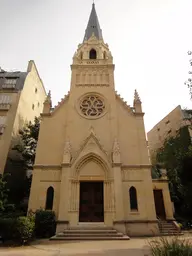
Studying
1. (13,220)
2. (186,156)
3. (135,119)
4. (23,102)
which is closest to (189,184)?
(186,156)

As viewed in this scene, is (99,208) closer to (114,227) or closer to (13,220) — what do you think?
(114,227)

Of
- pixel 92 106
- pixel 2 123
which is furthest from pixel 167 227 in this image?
pixel 2 123

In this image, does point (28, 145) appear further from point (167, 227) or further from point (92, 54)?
point (167, 227)

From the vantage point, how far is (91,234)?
569 inches

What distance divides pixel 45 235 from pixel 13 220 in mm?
4387

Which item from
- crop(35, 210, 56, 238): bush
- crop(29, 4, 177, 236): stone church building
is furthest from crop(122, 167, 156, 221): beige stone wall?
crop(35, 210, 56, 238): bush

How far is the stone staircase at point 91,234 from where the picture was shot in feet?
45.5

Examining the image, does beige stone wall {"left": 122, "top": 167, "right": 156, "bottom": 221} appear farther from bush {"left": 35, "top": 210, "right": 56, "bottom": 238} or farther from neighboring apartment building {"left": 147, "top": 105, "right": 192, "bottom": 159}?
neighboring apartment building {"left": 147, "top": 105, "right": 192, "bottom": 159}

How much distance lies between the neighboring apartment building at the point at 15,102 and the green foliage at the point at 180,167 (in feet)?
57.5

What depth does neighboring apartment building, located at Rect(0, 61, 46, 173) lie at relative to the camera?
22.5 meters

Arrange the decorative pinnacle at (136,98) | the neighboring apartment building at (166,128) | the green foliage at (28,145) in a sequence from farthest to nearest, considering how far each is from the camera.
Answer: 1. the neighboring apartment building at (166,128)
2. the green foliage at (28,145)
3. the decorative pinnacle at (136,98)

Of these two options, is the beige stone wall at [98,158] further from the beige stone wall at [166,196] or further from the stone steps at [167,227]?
the beige stone wall at [166,196]

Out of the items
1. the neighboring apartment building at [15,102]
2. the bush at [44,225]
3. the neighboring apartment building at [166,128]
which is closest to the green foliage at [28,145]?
the neighboring apartment building at [15,102]

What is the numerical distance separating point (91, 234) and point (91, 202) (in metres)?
3.56
